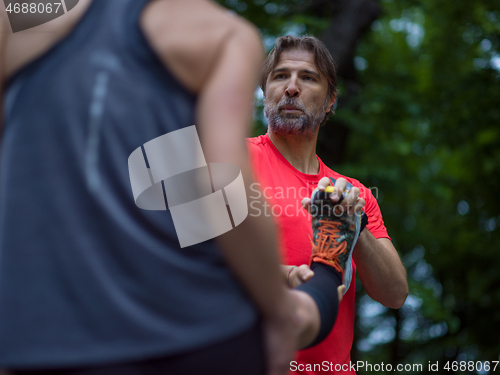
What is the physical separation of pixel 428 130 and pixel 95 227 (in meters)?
10.3

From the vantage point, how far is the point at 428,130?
10.3 m

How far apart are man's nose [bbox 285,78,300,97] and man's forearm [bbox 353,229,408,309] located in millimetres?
884

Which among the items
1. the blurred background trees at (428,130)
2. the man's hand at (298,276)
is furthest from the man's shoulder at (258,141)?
the blurred background trees at (428,130)

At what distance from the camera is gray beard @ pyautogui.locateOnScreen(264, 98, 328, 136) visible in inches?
104

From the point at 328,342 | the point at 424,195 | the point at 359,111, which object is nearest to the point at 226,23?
the point at 328,342

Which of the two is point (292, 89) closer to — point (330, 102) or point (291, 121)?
point (291, 121)

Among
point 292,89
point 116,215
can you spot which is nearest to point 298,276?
point 116,215

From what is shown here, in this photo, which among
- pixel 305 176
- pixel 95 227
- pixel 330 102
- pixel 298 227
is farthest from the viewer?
pixel 330 102

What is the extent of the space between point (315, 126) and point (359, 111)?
5810mm

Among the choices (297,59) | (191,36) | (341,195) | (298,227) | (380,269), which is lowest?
(380,269)

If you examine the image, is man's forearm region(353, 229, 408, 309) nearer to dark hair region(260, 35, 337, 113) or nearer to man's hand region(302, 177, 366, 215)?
man's hand region(302, 177, 366, 215)

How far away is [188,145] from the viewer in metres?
1.07

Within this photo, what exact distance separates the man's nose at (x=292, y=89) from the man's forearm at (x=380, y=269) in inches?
34.8

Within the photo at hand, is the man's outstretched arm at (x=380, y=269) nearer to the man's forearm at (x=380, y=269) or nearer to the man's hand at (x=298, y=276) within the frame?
the man's forearm at (x=380, y=269)
